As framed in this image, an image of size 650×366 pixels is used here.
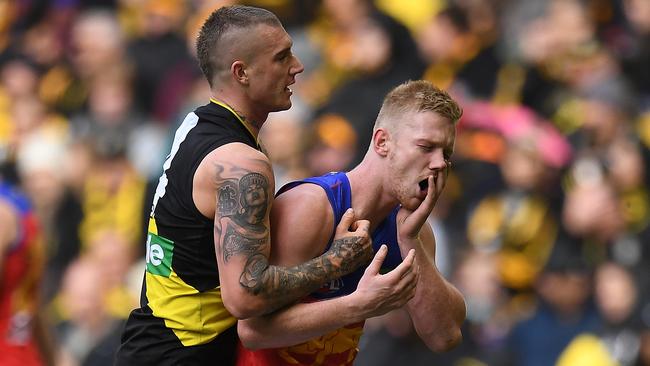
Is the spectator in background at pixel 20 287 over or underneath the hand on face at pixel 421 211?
underneath

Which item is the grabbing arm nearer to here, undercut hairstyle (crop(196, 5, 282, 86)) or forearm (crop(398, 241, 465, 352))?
forearm (crop(398, 241, 465, 352))

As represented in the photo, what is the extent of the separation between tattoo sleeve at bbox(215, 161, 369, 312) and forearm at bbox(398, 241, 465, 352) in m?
0.67

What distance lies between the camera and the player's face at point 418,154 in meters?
5.37

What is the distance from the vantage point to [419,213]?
545 cm

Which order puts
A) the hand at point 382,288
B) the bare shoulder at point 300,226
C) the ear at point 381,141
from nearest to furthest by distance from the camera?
the hand at point 382,288 → the bare shoulder at point 300,226 → the ear at point 381,141

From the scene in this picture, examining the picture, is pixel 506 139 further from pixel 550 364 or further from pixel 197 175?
pixel 197 175

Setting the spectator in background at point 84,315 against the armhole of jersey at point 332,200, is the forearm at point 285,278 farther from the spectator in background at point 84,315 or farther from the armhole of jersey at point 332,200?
→ the spectator in background at point 84,315

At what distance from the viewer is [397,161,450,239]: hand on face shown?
17.7ft

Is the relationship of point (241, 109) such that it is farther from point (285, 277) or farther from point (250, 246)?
point (285, 277)

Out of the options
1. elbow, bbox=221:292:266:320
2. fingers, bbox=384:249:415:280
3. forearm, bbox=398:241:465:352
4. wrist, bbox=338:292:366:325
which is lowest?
forearm, bbox=398:241:465:352

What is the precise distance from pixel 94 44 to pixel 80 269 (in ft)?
8.20

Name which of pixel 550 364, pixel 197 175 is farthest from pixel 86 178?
pixel 197 175

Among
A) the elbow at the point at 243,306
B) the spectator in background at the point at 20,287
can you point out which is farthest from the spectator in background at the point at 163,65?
the elbow at the point at 243,306

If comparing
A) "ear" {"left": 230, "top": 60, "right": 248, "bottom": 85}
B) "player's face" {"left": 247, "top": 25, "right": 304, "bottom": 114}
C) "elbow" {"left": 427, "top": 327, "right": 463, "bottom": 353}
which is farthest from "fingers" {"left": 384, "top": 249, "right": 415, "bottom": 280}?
"ear" {"left": 230, "top": 60, "right": 248, "bottom": 85}
